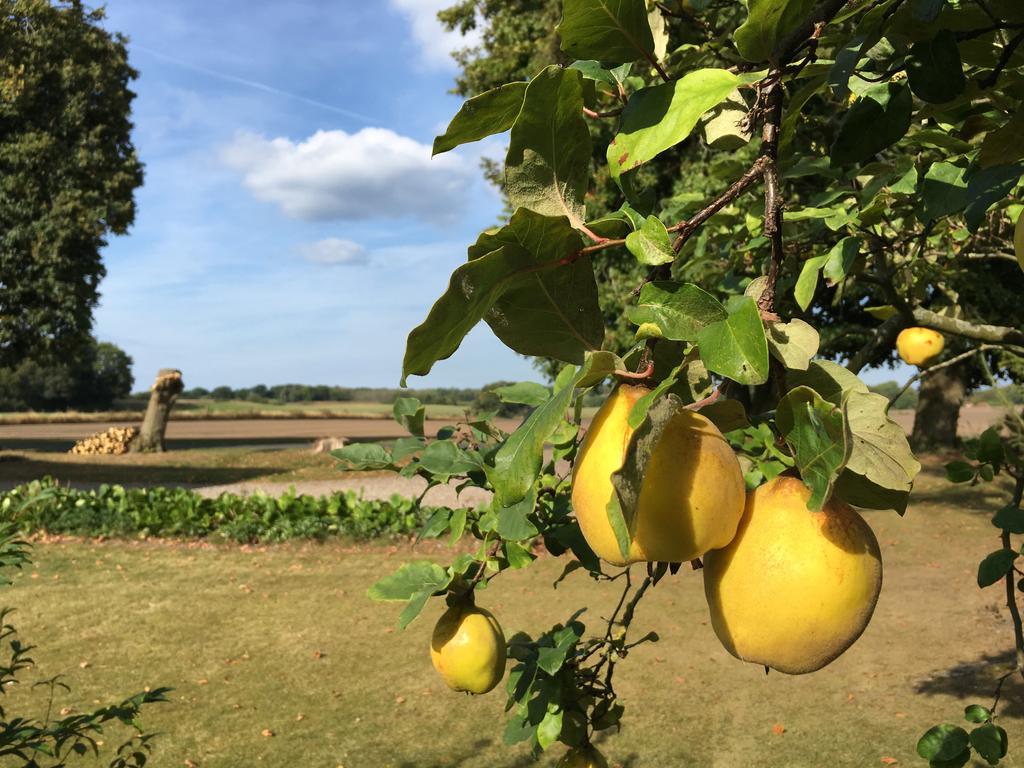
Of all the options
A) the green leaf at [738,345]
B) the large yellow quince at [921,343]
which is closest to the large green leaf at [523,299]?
the green leaf at [738,345]

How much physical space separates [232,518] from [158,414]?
1021cm

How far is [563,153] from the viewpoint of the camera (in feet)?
2.25

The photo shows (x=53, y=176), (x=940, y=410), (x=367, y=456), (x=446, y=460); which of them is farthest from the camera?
(x=53, y=176)

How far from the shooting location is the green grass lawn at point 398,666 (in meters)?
4.73

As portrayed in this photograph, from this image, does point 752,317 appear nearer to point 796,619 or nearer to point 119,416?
point 796,619

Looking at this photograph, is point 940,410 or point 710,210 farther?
point 940,410

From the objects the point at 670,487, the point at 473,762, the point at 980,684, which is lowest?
the point at 473,762

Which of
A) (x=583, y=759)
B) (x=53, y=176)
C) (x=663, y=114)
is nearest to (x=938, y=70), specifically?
(x=663, y=114)

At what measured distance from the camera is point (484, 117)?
29.3 inches

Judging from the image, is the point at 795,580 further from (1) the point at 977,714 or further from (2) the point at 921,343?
(2) the point at 921,343

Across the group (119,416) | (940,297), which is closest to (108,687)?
(940,297)

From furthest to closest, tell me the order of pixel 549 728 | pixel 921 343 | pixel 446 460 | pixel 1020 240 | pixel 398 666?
pixel 398 666
pixel 921 343
pixel 446 460
pixel 549 728
pixel 1020 240

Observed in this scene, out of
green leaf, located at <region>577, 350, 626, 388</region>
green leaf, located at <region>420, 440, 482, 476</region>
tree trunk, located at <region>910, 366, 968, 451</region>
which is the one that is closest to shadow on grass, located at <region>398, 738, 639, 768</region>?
green leaf, located at <region>420, 440, 482, 476</region>

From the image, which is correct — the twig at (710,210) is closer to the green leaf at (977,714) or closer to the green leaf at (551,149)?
the green leaf at (551,149)
